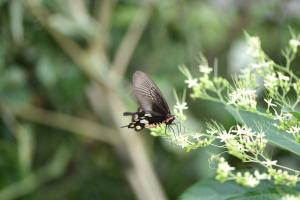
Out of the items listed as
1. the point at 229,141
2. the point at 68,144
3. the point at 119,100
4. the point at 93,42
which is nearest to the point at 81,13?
the point at 93,42

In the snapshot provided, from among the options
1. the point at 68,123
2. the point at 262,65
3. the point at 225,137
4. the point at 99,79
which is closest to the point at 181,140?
the point at 225,137

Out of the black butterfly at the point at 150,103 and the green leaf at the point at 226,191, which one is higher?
the black butterfly at the point at 150,103

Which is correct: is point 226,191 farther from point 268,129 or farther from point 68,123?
point 68,123

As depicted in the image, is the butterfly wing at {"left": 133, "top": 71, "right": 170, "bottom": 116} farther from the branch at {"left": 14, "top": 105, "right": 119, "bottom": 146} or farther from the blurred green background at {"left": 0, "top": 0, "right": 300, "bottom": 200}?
the branch at {"left": 14, "top": 105, "right": 119, "bottom": 146}

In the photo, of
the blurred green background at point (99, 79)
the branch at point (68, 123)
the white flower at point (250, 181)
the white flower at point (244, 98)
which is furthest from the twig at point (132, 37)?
the white flower at point (250, 181)

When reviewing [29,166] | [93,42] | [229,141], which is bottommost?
[229,141]

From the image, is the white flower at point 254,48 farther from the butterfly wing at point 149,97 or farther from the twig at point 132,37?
the twig at point 132,37

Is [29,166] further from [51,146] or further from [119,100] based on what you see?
[119,100]
